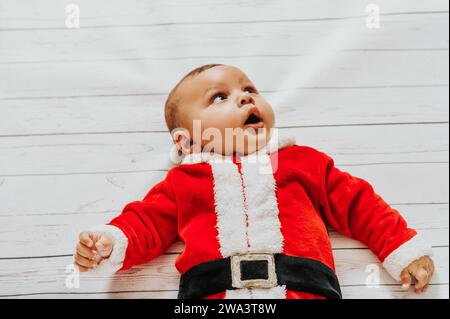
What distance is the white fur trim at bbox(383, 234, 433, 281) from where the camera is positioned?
3.39 feet

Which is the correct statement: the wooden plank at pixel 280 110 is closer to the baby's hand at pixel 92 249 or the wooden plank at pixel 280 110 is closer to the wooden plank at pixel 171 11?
the wooden plank at pixel 171 11

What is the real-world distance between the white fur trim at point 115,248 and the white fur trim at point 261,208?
247 millimetres

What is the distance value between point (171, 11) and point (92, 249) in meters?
0.66

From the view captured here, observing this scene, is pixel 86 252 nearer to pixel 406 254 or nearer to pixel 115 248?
pixel 115 248

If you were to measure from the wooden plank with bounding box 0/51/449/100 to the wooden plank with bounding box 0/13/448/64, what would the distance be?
18mm

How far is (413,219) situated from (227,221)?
45 centimetres

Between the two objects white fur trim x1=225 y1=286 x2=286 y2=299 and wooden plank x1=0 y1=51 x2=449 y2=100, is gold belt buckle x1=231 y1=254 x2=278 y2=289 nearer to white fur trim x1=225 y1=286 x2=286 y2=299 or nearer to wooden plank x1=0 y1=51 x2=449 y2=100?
white fur trim x1=225 y1=286 x2=286 y2=299

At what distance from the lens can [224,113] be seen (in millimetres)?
1096

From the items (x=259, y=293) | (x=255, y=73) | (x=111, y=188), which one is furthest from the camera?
(x=255, y=73)

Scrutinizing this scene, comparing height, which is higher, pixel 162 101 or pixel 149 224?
pixel 162 101

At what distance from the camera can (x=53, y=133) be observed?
1.23 m

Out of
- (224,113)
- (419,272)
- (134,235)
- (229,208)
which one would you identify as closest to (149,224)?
(134,235)
